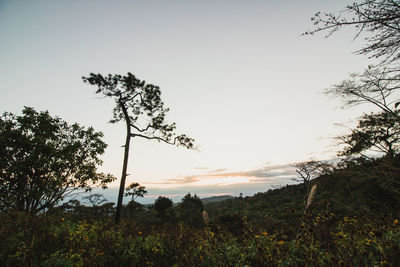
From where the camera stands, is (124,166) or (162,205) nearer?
(124,166)

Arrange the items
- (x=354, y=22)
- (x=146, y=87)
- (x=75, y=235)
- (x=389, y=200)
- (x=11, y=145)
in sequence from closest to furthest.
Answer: (x=354, y=22) < (x=75, y=235) < (x=11, y=145) < (x=389, y=200) < (x=146, y=87)

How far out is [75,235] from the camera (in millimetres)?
4230

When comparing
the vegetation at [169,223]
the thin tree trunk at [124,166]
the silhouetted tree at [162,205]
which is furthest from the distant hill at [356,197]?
the silhouetted tree at [162,205]

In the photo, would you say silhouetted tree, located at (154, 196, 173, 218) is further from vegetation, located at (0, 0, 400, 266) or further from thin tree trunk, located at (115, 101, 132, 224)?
thin tree trunk, located at (115, 101, 132, 224)

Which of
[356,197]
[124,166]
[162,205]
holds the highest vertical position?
[124,166]

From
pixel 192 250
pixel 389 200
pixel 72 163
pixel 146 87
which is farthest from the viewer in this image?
pixel 146 87

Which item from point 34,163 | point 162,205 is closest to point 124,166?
point 34,163

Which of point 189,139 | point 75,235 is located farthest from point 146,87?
point 75,235

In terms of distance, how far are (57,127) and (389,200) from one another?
20.9 meters

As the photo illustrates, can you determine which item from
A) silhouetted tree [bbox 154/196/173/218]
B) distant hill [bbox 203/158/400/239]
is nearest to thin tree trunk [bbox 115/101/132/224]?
distant hill [bbox 203/158/400/239]

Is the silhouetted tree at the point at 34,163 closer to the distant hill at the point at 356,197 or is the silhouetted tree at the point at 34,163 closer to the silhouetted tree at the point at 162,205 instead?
the distant hill at the point at 356,197

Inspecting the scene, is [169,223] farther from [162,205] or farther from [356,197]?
[162,205]

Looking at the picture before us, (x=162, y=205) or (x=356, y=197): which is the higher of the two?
(x=356, y=197)

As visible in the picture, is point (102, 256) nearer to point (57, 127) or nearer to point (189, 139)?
point (57, 127)
